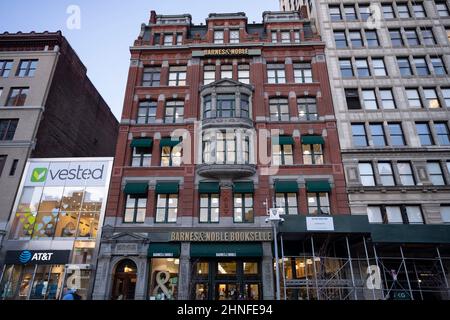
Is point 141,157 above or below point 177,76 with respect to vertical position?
below

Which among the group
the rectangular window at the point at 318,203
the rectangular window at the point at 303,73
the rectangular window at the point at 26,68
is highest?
the rectangular window at the point at 26,68

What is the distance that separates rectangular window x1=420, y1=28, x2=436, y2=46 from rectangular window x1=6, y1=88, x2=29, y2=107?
133 ft

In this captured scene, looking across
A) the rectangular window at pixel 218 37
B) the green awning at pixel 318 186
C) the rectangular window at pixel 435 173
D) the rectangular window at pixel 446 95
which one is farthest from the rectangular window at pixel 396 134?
the rectangular window at pixel 218 37

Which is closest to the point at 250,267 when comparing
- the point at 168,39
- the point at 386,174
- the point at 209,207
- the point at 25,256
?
the point at 209,207

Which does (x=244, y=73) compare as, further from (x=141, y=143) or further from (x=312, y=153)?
(x=141, y=143)

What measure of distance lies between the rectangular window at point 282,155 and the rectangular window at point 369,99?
851 centimetres

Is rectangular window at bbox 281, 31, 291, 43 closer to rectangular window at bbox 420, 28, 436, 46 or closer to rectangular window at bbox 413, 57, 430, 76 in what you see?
rectangular window at bbox 413, 57, 430, 76

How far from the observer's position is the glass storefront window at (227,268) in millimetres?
21672

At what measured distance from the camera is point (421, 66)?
28.1 metres

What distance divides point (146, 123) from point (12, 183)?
40.3 feet

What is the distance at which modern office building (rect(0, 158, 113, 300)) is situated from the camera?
2128 centimetres

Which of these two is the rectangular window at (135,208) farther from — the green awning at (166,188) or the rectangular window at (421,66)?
the rectangular window at (421,66)

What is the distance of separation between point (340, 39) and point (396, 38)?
5765 millimetres

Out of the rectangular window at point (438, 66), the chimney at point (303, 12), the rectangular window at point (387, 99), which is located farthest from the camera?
the chimney at point (303, 12)
